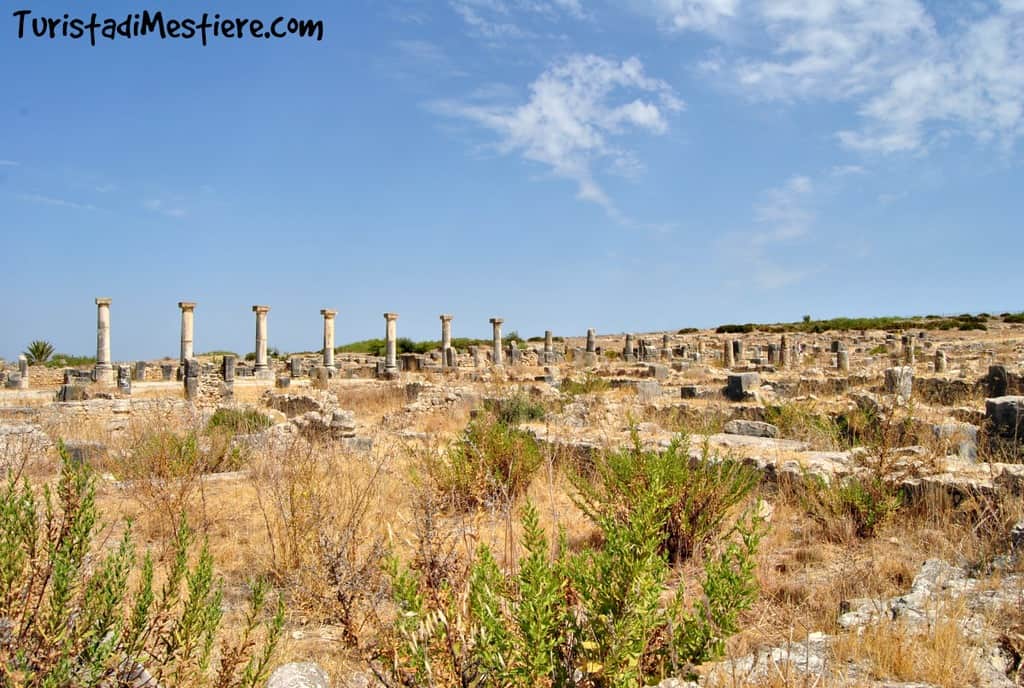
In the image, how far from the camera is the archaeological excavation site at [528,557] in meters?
2.23

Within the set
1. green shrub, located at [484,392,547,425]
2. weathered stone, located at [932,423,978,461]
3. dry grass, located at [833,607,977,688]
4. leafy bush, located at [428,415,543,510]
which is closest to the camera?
dry grass, located at [833,607,977,688]

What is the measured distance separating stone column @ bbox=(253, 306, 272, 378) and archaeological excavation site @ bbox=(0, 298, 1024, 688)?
18230mm

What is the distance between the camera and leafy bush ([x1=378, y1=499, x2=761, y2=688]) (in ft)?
6.71

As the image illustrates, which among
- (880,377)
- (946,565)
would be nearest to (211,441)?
(946,565)

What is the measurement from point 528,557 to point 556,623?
24.4 inches

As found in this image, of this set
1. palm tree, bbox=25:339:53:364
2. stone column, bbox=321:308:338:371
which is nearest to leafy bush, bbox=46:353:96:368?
palm tree, bbox=25:339:53:364

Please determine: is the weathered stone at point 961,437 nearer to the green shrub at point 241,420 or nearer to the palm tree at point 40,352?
the green shrub at point 241,420

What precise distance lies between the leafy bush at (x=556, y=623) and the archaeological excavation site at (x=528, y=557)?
0.04 ft

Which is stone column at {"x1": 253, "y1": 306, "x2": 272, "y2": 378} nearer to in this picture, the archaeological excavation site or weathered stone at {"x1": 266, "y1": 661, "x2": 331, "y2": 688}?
the archaeological excavation site

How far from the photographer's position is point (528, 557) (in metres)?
2.87

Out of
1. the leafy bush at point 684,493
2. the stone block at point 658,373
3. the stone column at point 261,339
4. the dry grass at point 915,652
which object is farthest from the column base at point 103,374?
the dry grass at point 915,652

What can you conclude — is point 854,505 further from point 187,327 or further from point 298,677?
point 187,327

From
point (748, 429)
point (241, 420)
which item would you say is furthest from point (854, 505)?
point (241, 420)

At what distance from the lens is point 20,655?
202 cm
